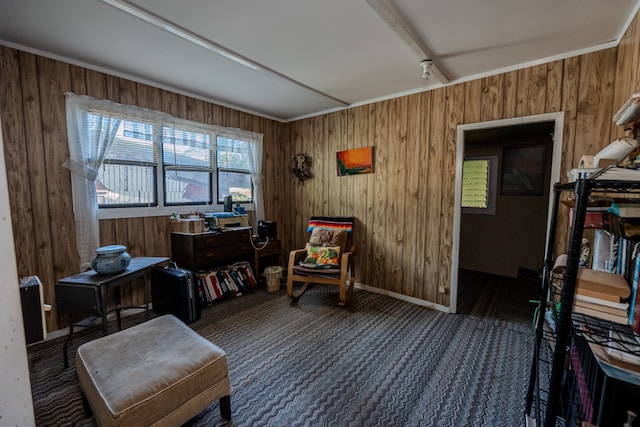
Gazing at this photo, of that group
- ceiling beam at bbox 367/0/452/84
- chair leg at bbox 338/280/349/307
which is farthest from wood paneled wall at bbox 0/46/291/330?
ceiling beam at bbox 367/0/452/84

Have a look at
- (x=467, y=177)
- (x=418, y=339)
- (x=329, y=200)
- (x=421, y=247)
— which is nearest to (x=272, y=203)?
(x=329, y=200)

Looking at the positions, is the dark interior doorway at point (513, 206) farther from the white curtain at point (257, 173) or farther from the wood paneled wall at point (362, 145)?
the white curtain at point (257, 173)

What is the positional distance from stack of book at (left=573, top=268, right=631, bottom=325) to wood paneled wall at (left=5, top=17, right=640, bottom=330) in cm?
146

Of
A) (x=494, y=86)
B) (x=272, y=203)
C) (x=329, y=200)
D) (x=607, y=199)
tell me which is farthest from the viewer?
(x=272, y=203)

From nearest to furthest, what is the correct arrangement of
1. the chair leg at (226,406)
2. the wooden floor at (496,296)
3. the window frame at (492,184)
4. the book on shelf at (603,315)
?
the book on shelf at (603,315) → the chair leg at (226,406) → the wooden floor at (496,296) → the window frame at (492,184)

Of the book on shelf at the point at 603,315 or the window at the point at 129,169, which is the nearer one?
the book on shelf at the point at 603,315

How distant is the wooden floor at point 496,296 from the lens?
9.32ft

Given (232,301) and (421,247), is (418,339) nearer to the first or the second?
(421,247)

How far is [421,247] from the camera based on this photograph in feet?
10.1

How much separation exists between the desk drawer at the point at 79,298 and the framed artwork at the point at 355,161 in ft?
9.23

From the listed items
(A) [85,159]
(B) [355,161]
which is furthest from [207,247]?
(B) [355,161]

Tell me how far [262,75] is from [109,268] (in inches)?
85.9

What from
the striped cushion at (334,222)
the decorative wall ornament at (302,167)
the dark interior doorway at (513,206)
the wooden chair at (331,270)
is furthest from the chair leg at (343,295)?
the dark interior doorway at (513,206)

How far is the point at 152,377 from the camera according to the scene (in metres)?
1.26
